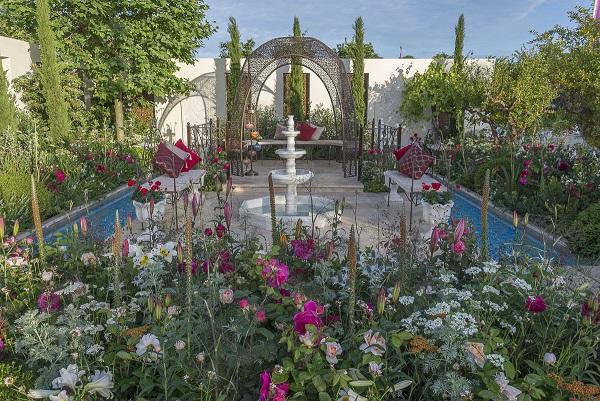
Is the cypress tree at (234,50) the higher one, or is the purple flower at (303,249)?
the cypress tree at (234,50)

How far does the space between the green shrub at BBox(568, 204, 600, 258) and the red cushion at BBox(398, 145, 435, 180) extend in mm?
2000

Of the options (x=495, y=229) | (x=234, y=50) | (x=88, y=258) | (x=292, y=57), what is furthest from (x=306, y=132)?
(x=88, y=258)

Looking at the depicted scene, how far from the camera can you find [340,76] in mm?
8719

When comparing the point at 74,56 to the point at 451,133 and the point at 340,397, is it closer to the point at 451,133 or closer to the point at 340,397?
the point at 451,133

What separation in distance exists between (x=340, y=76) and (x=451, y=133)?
5002 millimetres

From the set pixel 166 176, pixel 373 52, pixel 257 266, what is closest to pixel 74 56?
pixel 166 176

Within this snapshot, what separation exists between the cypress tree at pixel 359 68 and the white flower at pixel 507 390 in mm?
10460

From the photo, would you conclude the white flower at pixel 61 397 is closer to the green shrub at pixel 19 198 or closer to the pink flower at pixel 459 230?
the pink flower at pixel 459 230

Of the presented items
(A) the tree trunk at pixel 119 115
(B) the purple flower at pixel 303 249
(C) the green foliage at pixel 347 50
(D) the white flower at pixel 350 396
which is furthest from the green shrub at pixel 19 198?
(C) the green foliage at pixel 347 50

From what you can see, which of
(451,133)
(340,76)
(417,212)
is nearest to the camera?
(417,212)

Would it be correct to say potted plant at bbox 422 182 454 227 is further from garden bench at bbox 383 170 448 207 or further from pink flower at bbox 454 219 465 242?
pink flower at bbox 454 219 465 242

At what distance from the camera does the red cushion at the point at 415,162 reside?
6157mm

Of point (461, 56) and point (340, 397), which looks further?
point (461, 56)

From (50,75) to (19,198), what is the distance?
208 inches
